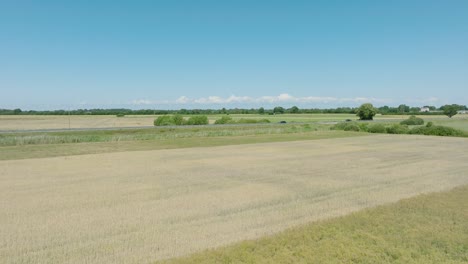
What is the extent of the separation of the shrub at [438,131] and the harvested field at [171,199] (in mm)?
29521

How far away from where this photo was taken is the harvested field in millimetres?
7051

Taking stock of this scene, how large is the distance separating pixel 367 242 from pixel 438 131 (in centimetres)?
4745

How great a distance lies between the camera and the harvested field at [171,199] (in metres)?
7.05

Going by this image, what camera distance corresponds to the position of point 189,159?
21453 mm

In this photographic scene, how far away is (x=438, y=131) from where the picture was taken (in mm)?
46469

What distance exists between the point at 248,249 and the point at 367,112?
10169 centimetres

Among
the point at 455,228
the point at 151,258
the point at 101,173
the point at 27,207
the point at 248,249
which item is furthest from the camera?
the point at 101,173

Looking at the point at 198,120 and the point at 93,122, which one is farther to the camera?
the point at 93,122

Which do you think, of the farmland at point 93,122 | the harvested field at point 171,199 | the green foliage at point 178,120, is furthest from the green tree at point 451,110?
the harvested field at point 171,199

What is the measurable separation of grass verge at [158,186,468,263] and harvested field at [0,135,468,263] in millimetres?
637

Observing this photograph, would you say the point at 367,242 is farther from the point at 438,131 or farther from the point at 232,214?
the point at 438,131

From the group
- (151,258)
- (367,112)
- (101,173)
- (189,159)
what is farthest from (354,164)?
(367,112)

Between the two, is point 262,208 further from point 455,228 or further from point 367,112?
point 367,112

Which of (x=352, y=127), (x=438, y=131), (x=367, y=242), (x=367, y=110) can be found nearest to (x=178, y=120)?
(x=352, y=127)
